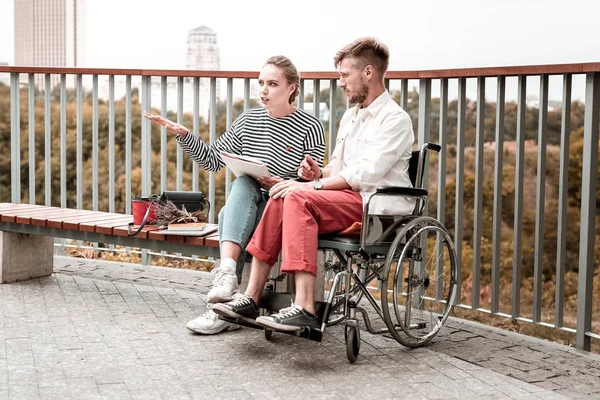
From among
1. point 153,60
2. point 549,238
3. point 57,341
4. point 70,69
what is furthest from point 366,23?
point 57,341

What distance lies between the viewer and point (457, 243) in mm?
3922

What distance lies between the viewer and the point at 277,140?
392cm

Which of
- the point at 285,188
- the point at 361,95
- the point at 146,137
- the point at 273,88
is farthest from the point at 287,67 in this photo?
the point at 146,137

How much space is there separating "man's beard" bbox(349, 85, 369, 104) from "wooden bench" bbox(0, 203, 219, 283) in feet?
3.14

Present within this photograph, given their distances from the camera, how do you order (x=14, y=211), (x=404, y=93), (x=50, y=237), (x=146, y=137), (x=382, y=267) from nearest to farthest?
(x=382, y=267) < (x=404, y=93) < (x=14, y=211) < (x=50, y=237) < (x=146, y=137)

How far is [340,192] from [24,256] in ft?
7.22

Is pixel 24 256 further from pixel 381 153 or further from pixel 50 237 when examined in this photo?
pixel 381 153

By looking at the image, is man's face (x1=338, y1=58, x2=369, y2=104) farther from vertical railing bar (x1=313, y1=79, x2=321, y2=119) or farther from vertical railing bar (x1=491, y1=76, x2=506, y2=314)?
vertical railing bar (x1=313, y1=79, x2=321, y2=119)

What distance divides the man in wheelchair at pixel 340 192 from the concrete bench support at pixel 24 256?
190 centimetres

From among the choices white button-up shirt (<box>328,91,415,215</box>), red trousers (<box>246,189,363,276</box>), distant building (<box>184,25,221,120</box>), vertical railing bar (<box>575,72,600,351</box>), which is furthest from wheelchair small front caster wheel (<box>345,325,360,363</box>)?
distant building (<box>184,25,221,120</box>)

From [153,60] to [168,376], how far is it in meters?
28.5

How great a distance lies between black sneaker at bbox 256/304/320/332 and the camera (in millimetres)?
3070

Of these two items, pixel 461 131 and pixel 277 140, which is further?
pixel 461 131

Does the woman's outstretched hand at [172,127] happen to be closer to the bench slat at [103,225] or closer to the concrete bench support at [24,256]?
the bench slat at [103,225]
